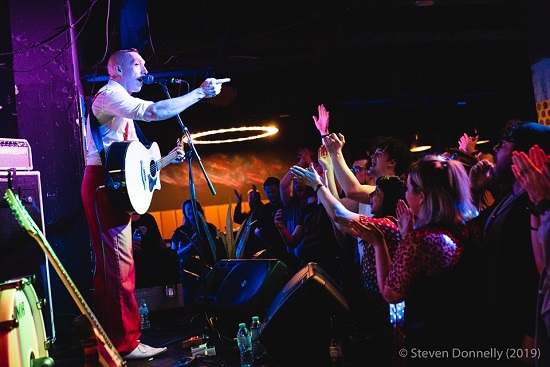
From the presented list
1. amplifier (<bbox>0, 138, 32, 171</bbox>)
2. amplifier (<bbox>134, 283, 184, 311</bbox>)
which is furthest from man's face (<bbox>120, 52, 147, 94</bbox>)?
amplifier (<bbox>134, 283, 184, 311</bbox>)

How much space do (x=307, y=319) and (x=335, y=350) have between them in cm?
25

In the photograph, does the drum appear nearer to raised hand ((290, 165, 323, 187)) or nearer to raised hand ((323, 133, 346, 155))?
raised hand ((290, 165, 323, 187))

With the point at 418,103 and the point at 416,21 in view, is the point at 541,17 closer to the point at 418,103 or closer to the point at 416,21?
the point at 416,21

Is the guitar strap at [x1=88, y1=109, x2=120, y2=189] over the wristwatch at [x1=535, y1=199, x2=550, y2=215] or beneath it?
over

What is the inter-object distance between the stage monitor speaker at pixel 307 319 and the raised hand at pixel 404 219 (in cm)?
57

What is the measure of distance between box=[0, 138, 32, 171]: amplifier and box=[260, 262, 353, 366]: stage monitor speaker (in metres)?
2.34

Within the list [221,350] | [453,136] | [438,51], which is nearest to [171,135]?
[438,51]

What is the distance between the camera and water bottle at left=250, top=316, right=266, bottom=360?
12.2 ft

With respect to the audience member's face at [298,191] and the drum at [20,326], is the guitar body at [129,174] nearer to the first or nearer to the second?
the drum at [20,326]

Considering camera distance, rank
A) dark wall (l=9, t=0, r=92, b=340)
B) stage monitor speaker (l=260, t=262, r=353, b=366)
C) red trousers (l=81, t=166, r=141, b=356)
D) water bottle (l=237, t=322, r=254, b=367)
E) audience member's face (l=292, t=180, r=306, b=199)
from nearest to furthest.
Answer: stage monitor speaker (l=260, t=262, r=353, b=366) < red trousers (l=81, t=166, r=141, b=356) < water bottle (l=237, t=322, r=254, b=367) < dark wall (l=9, t=0, r=92, b=340) < audience member's face (l=292, t=180, r=306, b=199)

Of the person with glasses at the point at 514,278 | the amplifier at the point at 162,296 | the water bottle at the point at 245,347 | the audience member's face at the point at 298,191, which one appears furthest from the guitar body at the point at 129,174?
the audience member's face at the point at 298,191

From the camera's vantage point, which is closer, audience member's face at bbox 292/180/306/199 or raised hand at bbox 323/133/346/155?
raised hand at bbox 323/133/346/155

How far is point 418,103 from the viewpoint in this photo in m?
10.5

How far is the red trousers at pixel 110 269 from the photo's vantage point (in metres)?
3.41
